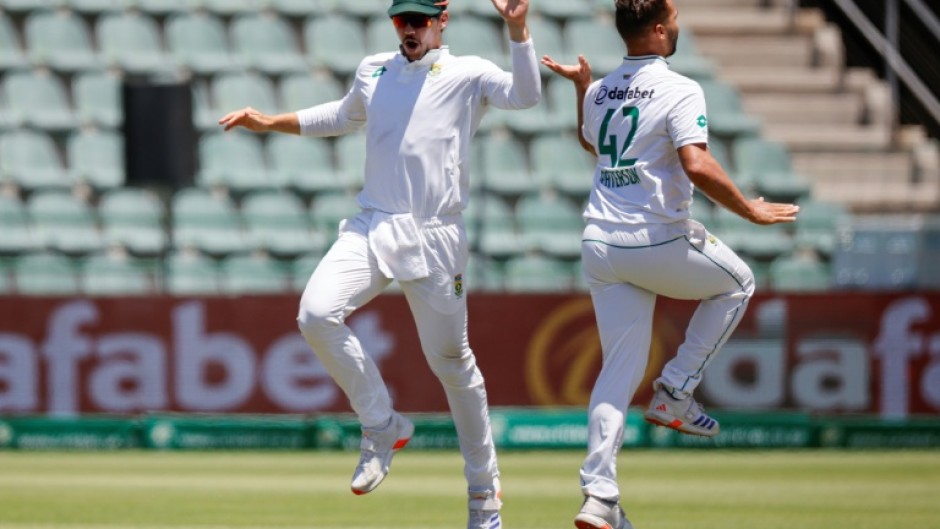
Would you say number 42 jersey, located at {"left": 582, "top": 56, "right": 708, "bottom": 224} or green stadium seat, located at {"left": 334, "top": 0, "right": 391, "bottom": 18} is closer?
Answer: number 42 jersey, located at {"left": 582, "top": 56, "right": 708, "bottom": 224}

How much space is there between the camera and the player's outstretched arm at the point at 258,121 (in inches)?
237

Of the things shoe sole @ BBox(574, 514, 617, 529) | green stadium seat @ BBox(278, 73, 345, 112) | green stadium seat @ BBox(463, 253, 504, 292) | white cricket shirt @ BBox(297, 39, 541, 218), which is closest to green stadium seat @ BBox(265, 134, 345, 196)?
green stadium seat @ BBox(278, 73, 345, 112)

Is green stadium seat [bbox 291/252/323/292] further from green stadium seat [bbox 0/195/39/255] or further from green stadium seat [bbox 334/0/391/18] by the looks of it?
green stadium seat [bbox 334/0/391/18]

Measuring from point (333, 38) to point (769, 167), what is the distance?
4.08 m

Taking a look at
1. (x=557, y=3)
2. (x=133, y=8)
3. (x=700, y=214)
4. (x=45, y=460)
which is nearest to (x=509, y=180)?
(x=700, y=214)

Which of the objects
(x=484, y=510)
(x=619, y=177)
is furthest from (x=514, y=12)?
(x=484, y=510)

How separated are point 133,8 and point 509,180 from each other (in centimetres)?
373

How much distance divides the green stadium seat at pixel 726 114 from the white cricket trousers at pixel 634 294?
9.06 meters

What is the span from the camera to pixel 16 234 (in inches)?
474

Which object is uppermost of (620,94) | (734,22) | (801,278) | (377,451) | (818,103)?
(734,22)

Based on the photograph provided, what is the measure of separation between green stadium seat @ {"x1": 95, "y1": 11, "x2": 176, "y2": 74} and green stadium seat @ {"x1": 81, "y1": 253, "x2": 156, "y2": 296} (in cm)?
305

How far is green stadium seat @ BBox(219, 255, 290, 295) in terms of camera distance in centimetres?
1170

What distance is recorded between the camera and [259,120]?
6.07 m

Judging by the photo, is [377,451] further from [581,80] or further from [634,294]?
[581,80]
